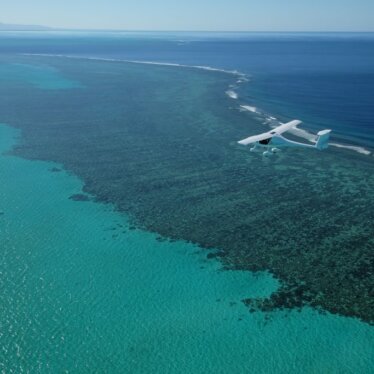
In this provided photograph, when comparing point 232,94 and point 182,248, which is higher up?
point 232,94

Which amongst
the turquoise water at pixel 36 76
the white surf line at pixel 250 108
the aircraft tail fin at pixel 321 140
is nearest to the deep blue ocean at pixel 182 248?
the aircraft tail fin at pixel 321 140

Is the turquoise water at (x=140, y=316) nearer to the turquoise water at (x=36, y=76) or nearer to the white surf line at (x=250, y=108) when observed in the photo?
the white surf line at (x=250, y=108)

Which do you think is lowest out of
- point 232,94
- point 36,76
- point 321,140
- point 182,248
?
point 182,248

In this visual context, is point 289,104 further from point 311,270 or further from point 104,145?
point 311,270

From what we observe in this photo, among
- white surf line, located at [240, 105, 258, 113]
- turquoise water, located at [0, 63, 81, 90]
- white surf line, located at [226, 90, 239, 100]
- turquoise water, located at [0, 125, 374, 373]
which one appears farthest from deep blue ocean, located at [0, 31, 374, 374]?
turquoise water, located at [0, 63, 81, 90]

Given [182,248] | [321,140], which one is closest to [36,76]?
[321,140]

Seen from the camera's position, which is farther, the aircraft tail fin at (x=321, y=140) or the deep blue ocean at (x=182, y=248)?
the aircraft tail fin at (x=321, y=140)

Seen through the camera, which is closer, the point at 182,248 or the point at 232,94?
the point at 182,248

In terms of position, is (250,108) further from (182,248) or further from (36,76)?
(36,76)

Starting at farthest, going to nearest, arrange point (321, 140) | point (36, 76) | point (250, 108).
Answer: point (36, 76), point (250, 108), point (321, 140)

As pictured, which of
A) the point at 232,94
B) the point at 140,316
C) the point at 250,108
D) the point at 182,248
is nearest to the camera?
the point at 140,316
